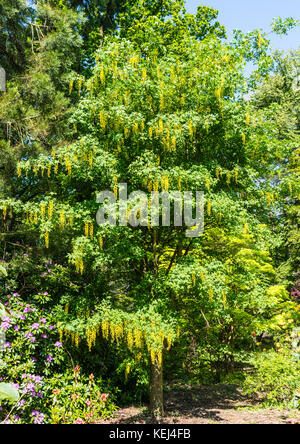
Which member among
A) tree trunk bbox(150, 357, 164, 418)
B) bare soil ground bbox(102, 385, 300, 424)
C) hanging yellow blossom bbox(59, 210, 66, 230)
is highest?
hanging yellow blossom bbox(59, 210, 66, 230)

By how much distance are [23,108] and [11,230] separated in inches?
102

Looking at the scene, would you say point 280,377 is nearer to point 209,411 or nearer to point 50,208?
point 209,411

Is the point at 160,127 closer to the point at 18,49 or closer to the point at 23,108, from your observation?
the point at 23,108

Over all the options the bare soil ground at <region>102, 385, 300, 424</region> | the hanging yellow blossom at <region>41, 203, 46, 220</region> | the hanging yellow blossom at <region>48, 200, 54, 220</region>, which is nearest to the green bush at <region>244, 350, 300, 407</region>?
the bare soil ground at <region>102, 385, 300, 424</region>

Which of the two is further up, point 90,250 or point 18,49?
point 18,49

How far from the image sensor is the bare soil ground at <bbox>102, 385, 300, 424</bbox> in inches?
248

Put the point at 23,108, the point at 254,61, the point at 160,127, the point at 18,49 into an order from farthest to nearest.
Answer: the point at 254,61, the point at 18,49, the point at 23,108, the point at 160,127

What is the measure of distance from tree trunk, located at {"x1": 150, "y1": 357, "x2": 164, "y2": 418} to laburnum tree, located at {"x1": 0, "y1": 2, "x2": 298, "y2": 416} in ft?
0.07

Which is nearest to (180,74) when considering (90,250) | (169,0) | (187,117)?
(187,117)

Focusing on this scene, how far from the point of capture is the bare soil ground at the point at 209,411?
6305 millimetres

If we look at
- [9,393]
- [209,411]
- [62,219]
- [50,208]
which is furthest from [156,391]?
[9,393]

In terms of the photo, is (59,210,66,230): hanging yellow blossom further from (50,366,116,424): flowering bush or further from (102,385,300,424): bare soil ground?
(102,385,300,424): bare soil ground

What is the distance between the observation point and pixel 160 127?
19.9ft

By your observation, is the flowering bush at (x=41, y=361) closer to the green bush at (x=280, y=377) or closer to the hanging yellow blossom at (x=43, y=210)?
the hanging yellow blossom at (x=43, y=210)
